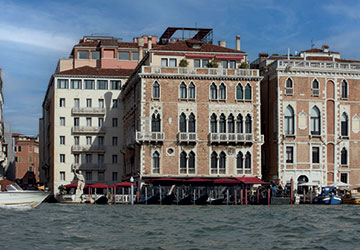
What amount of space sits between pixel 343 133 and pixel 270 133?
5.63 meters

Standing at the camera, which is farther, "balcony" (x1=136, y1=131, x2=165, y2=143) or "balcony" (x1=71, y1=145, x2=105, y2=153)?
"balcony" (x1=71, y1=145, x2=105, y2=153)

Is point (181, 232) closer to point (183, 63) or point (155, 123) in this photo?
point (155, 123)

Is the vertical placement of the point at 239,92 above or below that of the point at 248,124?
above

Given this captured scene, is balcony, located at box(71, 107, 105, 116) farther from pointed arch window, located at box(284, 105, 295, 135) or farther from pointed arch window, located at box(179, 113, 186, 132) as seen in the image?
pointed arch window, located at box(284, 105, 295, 135)

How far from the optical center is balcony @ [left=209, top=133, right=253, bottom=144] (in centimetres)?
5281

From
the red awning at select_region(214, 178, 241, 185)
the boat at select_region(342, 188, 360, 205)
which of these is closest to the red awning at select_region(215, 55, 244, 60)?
the red awning at select_region(214, 178, 241, 185)

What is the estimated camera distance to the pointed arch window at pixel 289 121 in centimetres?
5419

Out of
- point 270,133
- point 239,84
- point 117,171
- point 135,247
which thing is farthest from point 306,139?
point 135,247

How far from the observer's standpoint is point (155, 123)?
5316 cm

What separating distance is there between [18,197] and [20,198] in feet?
0.53

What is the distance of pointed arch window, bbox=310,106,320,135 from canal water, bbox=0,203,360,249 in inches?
888

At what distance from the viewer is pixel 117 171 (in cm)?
6519

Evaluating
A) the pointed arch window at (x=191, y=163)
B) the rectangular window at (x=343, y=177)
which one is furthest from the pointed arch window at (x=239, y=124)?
the rectangular window at (x=343, y=177)

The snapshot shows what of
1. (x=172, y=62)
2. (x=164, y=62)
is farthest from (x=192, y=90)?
(x=164, y=62)
